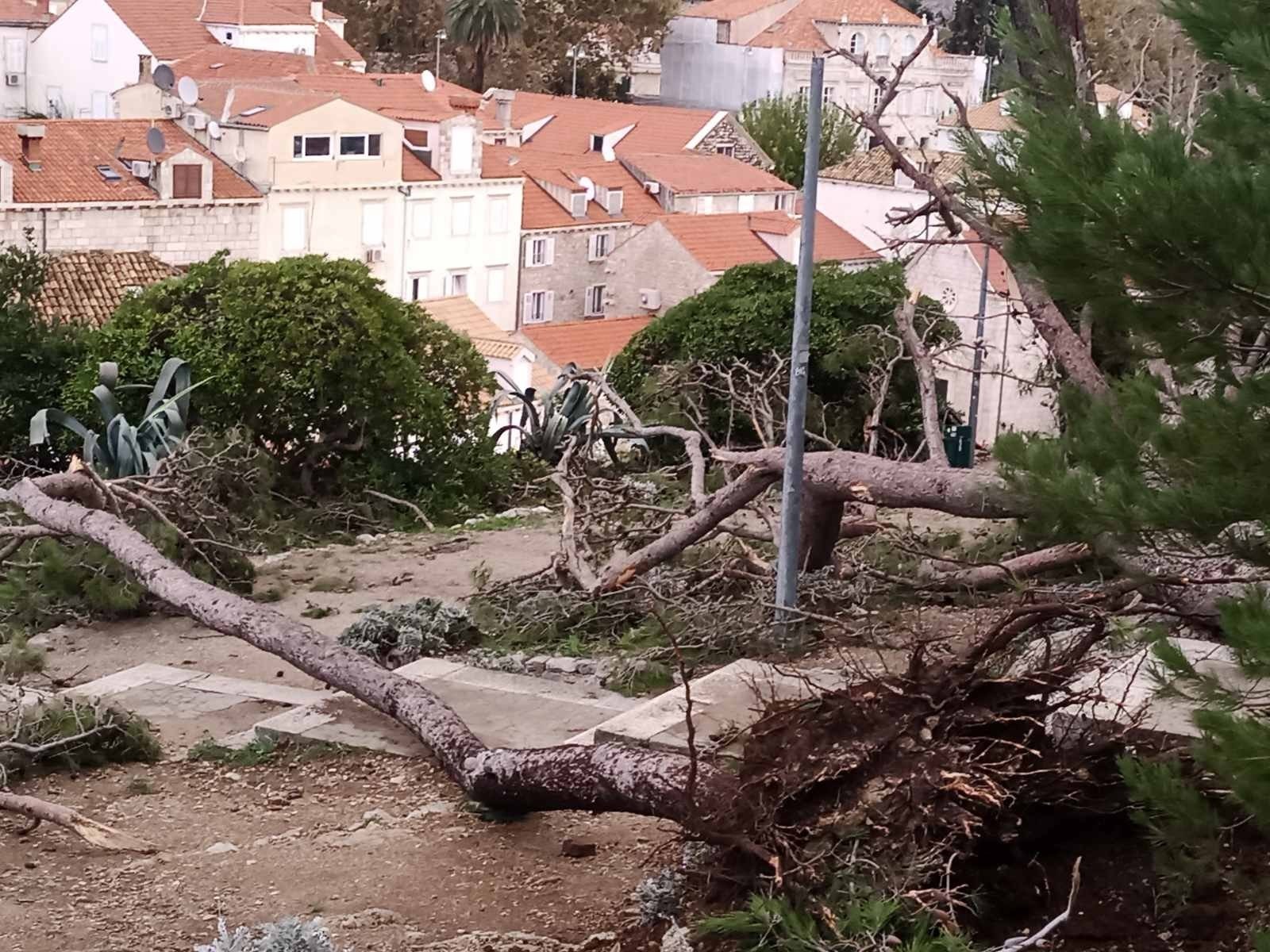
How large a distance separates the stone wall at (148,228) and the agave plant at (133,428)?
18.6 meters

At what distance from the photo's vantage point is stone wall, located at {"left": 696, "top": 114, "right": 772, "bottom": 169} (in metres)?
53.3

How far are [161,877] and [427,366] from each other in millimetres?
11567

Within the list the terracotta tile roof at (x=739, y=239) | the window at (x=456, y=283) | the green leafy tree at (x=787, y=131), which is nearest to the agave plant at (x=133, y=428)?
the terracotta tile roof at (x=739, y=239)

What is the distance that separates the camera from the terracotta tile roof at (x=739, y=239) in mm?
39875

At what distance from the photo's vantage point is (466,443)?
17203 millimetres

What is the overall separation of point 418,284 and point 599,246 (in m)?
5.24

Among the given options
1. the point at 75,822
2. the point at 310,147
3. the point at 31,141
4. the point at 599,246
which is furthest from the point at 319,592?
the point at 599,246

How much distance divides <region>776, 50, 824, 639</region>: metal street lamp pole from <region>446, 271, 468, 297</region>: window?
107 ft

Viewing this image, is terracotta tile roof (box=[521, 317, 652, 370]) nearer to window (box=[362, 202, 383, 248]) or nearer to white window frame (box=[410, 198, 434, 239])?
white window frame (box=[410, 198, 434, 239])

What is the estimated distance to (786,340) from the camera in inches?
749

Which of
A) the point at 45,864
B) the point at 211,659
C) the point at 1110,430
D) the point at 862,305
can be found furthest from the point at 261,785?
the point at 862,305

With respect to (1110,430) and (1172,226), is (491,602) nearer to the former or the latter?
(1110,430)

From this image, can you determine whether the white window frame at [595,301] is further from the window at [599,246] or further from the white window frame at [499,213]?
the white window frame at [499,213]

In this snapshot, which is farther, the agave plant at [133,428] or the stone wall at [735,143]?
the stone wall at [735,143]
